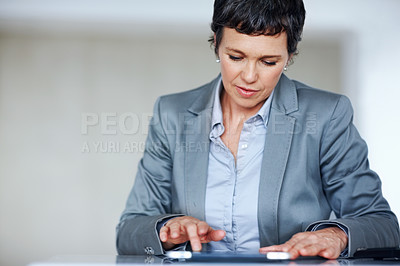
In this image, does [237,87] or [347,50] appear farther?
[347,50]

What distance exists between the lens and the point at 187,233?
4.61ft

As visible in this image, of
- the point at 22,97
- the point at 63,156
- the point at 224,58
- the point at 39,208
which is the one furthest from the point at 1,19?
the point at 224,58

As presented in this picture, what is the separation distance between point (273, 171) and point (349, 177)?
0.78ft

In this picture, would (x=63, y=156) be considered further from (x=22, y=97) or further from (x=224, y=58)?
(x=224, y=58)

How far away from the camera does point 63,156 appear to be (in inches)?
157

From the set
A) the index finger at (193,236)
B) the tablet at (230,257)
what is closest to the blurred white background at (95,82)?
the index finger at (193,236)

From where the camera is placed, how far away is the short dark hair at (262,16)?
1.54m

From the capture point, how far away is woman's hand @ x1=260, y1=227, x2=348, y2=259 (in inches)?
48.1

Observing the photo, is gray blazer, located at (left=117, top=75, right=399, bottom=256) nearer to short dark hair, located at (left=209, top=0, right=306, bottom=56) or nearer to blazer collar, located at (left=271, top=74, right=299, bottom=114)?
blazer collar, located at (left=271, top=74, right=299, bottom=114)

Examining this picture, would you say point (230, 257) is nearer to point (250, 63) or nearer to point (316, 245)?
point (316, 245)

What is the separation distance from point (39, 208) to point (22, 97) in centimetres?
88

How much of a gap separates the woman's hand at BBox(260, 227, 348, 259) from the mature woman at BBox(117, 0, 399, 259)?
111 millimetres

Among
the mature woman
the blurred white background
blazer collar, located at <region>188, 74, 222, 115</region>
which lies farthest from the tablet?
the blurred white background

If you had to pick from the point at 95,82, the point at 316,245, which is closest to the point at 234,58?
the point at 316,245
